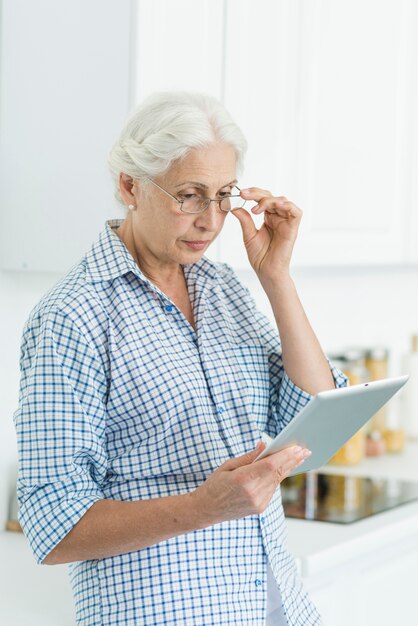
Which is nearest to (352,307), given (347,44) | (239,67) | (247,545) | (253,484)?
(347,44)

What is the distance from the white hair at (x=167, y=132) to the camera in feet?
4.60

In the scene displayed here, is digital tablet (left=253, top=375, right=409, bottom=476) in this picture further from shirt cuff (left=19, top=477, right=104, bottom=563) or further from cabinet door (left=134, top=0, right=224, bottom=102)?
cabinet door (left=134, top=0, right=224, bottom=102)

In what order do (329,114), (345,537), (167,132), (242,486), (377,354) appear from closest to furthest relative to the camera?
(242,486) → (167,132) → (345,537) → (329,114) → (377,354)

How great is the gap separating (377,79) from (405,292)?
3.59 ft

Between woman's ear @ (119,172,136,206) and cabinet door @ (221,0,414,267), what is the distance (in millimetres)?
448

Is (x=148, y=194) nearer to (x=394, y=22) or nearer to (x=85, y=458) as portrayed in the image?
(x=85, y=458)

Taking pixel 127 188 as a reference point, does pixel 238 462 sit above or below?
below

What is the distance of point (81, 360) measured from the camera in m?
1.35

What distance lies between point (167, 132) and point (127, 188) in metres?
0.12

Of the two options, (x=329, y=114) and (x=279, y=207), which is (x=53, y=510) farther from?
(x=329, y=114)

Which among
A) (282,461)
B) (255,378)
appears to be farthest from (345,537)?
(282,461)

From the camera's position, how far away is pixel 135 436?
4.68 feet

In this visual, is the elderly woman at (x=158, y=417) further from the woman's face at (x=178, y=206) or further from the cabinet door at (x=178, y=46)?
the cabinet door at (x=178, y=46)

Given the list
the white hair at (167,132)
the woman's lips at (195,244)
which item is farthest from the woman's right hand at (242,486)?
the white hair at (167,132)
